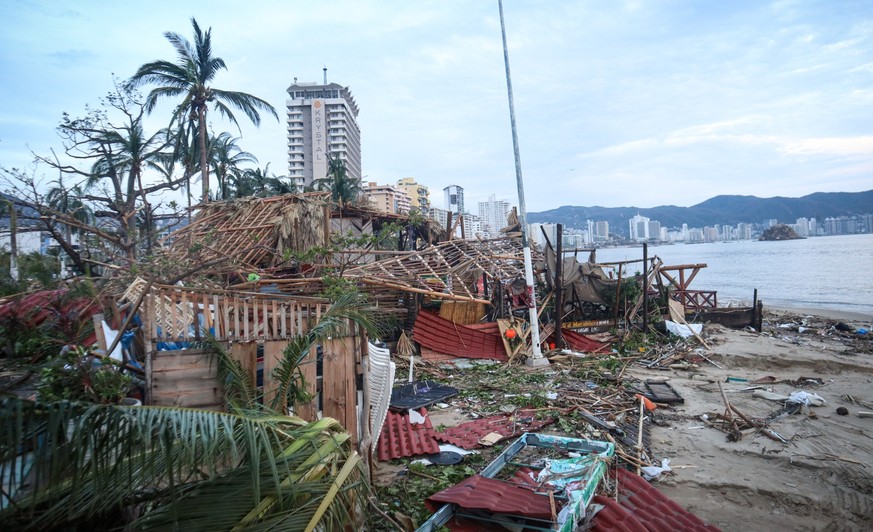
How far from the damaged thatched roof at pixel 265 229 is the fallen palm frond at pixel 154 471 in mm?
10927

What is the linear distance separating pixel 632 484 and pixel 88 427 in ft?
18.6

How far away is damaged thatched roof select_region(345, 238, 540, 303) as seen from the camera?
40.1ft

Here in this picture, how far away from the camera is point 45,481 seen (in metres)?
1.92

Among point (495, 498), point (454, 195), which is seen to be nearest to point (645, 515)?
point (495, 498)

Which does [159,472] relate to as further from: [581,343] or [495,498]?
[581,343]

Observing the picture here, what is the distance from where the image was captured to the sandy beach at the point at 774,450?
224 inches

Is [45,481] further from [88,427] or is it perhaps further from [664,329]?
[664,329]

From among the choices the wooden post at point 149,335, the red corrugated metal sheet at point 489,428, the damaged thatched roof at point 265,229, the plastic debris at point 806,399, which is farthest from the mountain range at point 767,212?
the wooden post at point 149,335

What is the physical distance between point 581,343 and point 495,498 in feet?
34.9

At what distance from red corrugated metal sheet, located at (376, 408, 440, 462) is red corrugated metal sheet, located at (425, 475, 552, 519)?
176 cm

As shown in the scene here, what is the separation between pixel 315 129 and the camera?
82.9 metres

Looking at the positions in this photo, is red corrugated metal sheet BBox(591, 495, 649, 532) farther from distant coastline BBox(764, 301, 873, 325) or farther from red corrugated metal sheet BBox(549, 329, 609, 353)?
distant coastline BBox(764, 301, 873, 325)

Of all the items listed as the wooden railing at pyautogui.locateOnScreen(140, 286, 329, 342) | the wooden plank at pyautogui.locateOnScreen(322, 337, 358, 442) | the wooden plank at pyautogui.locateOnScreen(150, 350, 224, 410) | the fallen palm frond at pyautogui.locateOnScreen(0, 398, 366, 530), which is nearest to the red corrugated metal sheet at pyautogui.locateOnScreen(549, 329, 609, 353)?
the wooden plank at pyautogui.locateOnScreen(322, 337, 358, 442)

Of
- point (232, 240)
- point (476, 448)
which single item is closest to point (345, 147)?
point (232, 240)
